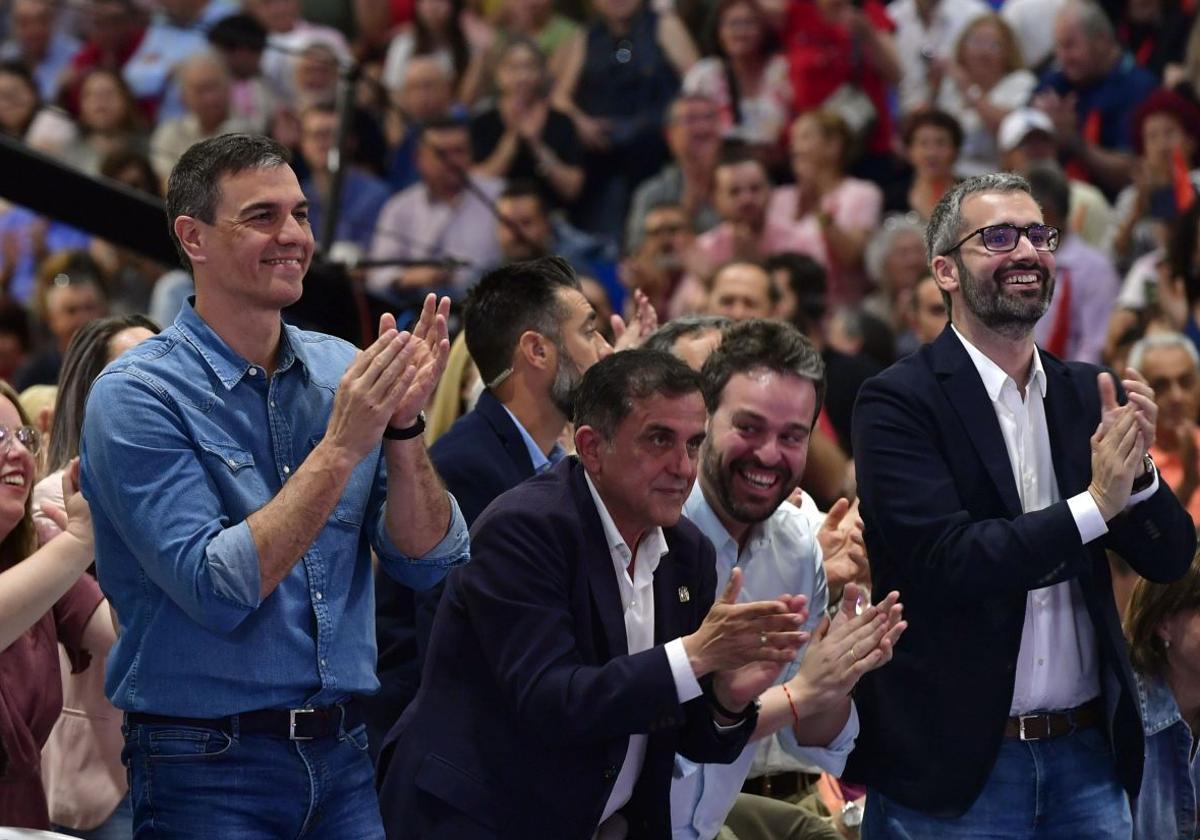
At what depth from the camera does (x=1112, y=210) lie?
8688 millimetres

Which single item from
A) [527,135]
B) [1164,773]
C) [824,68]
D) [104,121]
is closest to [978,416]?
[1164,773]

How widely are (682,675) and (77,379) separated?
1.91m

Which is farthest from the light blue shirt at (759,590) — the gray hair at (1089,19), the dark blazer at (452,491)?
the gray hair at (1089,19)

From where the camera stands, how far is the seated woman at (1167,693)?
4422mm

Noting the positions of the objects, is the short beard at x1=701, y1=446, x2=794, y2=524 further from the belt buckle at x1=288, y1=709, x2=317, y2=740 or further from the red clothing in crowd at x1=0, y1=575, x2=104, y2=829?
the red clothing in crowd at x1=0, y1=575, x2=104, y2=829

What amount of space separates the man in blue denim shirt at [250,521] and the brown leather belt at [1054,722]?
1.21 m

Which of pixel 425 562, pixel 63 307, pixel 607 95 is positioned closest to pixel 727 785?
pixel 425 562

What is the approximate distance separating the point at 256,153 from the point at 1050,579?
1.73m

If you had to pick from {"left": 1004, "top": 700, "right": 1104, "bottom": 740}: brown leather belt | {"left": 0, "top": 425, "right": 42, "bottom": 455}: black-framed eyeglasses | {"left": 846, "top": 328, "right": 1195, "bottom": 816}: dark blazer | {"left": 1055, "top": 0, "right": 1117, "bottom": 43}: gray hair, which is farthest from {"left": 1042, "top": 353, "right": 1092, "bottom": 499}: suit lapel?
{"left": 1055, "top": 0, "right": 1117, "bottom": 43}: gray hair

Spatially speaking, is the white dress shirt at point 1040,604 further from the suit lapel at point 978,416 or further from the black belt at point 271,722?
the black belt at point 271,722

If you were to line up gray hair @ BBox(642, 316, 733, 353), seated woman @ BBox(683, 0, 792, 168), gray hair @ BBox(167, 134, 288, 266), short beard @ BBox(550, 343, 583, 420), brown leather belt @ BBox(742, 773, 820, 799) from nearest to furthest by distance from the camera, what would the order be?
gray hair @ BBox(167, 134, 288, 266) → short beard @ BBox(550, 343, 583, 420) → brown leather belt @ BBox(742, 773, 820, 799) → gray hair @ BBox(642, 316, 733, 353) → seated woman @ BBox(683, 0, 792, 168)

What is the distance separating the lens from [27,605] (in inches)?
146

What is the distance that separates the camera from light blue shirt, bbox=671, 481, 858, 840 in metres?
4.09

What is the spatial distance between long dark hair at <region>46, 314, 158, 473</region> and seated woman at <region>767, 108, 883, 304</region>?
4.52 meters
